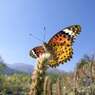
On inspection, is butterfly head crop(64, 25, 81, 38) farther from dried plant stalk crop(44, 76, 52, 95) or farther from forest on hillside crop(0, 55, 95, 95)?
dried plant stalk crop(44, 76, 52, 95)

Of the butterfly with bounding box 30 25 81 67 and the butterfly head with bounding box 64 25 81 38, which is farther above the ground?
the butterfly head with bounding box 64 25 81 38

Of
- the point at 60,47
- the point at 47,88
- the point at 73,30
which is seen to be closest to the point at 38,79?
the point at 47,88

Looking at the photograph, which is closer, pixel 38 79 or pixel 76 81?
pixel 38 79

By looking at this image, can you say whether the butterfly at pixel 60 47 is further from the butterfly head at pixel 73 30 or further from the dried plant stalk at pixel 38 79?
the dried plant stalk at pixel 38 79

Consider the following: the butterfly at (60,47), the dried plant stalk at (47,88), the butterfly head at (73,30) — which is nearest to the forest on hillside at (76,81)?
the dried plant stalk at (47,88)

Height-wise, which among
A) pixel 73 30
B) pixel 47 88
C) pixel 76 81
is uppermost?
pixel 73 30

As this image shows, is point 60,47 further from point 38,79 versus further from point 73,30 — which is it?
point 38,79

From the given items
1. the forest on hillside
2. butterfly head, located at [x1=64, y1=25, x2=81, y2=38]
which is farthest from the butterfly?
the forest on hillside

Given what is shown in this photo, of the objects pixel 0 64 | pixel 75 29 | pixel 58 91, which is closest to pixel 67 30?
pixel 75 29

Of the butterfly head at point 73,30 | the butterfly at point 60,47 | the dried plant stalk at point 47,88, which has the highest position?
the butterfly head at point 73,30
